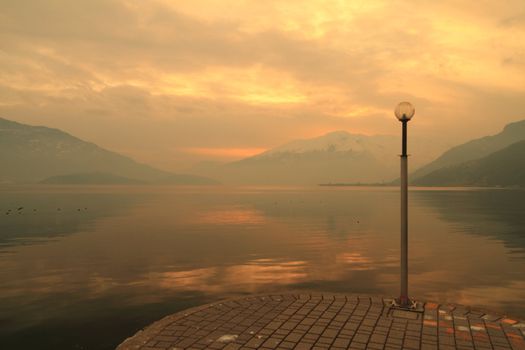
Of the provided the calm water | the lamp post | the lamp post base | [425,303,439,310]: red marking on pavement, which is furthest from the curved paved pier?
the calm water

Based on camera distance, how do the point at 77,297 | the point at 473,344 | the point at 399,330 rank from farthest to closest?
the point at 77,297 < the point at 399,330 < the point at 473,344

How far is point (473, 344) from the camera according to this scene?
8.25 m

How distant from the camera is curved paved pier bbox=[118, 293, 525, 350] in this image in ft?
27.0

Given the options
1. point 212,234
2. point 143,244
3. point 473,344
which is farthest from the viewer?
point 212,234

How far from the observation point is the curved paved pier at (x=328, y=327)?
8.23m

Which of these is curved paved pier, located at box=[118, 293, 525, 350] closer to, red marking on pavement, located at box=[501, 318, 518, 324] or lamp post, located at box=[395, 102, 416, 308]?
red marking on pavement, located at box=[501, 318, 518, 324]

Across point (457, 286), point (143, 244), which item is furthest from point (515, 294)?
point (143, 244)

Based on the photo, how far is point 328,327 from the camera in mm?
9125

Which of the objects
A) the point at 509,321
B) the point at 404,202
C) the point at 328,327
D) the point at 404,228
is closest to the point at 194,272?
the point at 328,327

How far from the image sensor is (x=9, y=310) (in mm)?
12148

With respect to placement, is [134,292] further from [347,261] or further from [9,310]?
[347,261]

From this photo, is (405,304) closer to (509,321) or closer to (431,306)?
(431,306)

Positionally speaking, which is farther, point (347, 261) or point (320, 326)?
point (347, 261)

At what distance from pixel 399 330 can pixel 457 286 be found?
739cm
